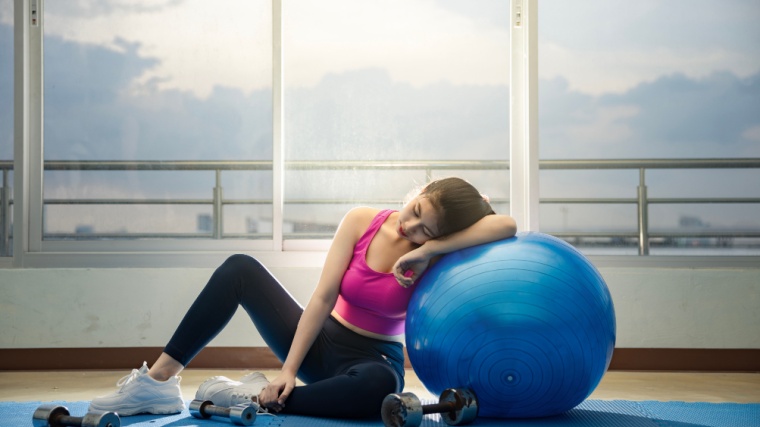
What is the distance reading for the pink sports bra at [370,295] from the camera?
251cm

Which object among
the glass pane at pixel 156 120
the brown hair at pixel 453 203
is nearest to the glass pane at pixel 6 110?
the glass pane at pixel 156 120

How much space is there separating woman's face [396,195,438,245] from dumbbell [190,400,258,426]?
0.69 metres

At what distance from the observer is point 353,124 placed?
163 inches

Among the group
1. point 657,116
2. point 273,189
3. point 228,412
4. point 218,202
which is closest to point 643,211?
point 657,116

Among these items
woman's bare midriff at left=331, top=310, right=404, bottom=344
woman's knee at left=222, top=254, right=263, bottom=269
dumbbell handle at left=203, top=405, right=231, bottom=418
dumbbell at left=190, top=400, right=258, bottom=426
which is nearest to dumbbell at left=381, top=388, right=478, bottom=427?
woman's bare midriff at left=331, top=310, right=404, bottom=344

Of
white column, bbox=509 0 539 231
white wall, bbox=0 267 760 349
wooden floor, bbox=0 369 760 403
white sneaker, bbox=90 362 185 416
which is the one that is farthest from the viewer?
white column, bbox=509 0 539 231

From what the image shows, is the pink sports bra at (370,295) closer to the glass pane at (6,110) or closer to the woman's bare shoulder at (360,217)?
the woman's bare shoulder at (360,217)

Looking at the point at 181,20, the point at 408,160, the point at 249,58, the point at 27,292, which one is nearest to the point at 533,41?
the point at 408,160

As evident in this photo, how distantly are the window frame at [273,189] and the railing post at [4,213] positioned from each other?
11 centimetres

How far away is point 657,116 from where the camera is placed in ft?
13.9

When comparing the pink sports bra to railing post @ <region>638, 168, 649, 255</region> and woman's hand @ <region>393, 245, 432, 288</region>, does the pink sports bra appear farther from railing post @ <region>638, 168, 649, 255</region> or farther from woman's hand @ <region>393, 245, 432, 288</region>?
railing post @ <region>638, 168, 649, 255</region>

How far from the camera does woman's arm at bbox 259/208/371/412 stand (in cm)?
247

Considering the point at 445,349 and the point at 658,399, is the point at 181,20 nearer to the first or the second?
the point at 445,349

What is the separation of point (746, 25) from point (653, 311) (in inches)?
61.6
